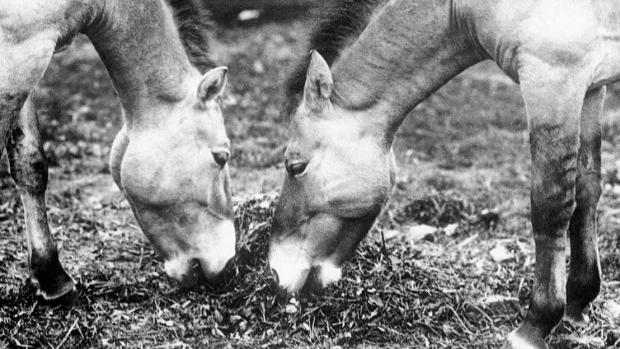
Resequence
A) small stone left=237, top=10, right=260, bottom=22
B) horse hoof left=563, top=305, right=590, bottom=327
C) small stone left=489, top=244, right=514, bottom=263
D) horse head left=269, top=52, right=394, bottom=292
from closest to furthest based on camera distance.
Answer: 1. horse head left=269, top=52, right=394, bottom=292
2. horse hoof left=563, top=305, right=590, bottom=327
3. small stone left=489, top=244, right=514, bottom=263
4. small stone left=237, top=10, right=260, bottom=22

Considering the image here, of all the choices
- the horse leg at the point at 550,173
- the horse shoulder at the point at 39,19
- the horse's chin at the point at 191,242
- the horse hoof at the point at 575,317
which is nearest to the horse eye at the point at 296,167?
the horse's chin at the point at 191,242

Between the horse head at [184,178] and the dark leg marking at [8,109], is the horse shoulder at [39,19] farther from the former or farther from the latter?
the horse head at [184,178]

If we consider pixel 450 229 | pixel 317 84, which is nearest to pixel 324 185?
pixel 317 84

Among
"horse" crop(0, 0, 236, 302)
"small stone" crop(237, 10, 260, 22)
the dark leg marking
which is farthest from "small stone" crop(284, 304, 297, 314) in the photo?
"small stone" crop(237, 10, 260, 22)

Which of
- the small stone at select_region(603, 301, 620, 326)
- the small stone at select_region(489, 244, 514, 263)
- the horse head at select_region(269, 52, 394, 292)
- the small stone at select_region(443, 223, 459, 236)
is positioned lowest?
the small stone at select_region(443, 223, 459, 236)

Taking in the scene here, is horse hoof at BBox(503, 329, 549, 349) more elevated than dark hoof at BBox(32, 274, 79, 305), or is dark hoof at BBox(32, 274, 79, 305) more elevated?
horse hoof at BBox(503, 329, 549, 349)

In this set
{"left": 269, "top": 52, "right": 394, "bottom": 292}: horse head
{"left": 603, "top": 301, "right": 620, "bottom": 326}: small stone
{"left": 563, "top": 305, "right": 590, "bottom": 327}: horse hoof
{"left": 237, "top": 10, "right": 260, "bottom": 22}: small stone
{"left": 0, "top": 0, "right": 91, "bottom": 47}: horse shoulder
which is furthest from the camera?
{"left": 237, "top": 10, "right": 260, "bottom": 22}: small stone

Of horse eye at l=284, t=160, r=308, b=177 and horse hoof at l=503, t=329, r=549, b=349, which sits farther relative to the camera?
horse eye at l=284, t=160, r=308, b=177

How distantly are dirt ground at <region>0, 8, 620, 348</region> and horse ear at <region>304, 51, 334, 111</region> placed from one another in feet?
0.79

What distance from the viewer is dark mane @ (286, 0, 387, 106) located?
15.1ft

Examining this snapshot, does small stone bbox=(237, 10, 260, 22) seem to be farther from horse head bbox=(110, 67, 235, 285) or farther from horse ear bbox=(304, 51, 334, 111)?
horse ear bbox=(304, 51, 334, 111)

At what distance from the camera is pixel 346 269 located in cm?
499

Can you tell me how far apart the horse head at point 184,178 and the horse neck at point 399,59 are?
2.49 ft

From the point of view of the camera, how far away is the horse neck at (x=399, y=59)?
14.5 ft
